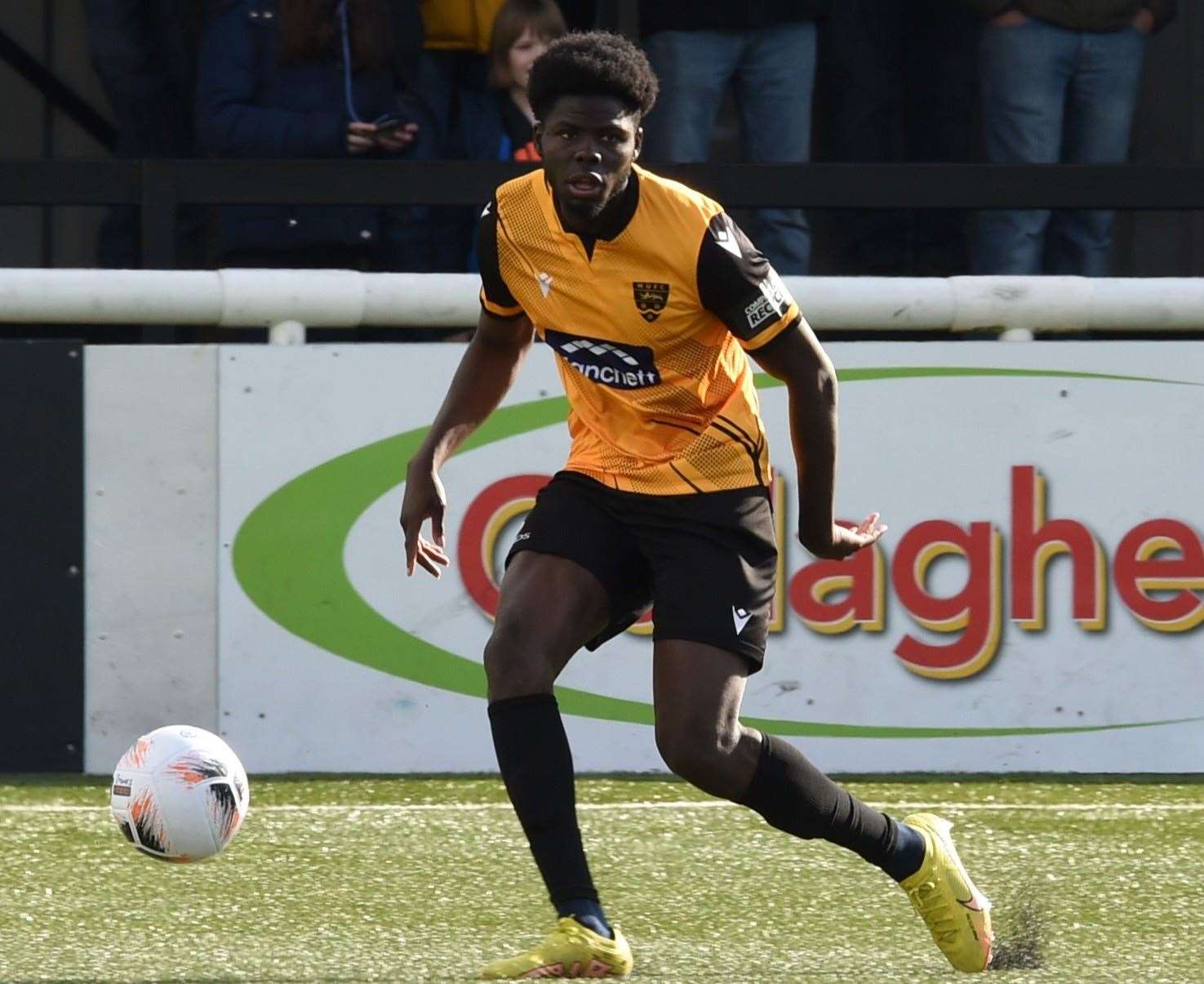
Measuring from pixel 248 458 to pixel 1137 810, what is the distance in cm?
263

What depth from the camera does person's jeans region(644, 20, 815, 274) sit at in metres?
7.55

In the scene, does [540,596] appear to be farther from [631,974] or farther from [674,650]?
[631,974]

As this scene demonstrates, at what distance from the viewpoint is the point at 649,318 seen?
4238 millimetres

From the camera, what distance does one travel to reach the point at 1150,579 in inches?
268

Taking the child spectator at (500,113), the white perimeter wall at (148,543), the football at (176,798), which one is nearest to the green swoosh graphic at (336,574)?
the white perimeter wall at (148,543)

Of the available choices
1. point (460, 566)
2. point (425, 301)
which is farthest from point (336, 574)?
point (425, 301)

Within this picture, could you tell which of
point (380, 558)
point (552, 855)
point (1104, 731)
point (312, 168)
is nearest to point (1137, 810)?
point (1104, 731)

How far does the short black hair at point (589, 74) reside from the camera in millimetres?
4105

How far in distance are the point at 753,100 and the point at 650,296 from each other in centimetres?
365

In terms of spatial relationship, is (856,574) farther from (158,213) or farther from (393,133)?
(158,213)

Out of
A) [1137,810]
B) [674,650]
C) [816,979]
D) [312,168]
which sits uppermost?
[312,168]

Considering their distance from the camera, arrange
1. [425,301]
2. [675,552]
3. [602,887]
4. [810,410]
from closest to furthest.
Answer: [810,410] → [675,552] → [602,887] → [425,301]

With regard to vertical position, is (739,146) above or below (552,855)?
above

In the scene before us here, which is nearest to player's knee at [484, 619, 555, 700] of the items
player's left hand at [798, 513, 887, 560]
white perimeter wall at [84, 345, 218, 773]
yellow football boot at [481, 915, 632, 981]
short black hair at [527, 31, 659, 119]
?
yellow football boot at [481, 915, 632, 981]
